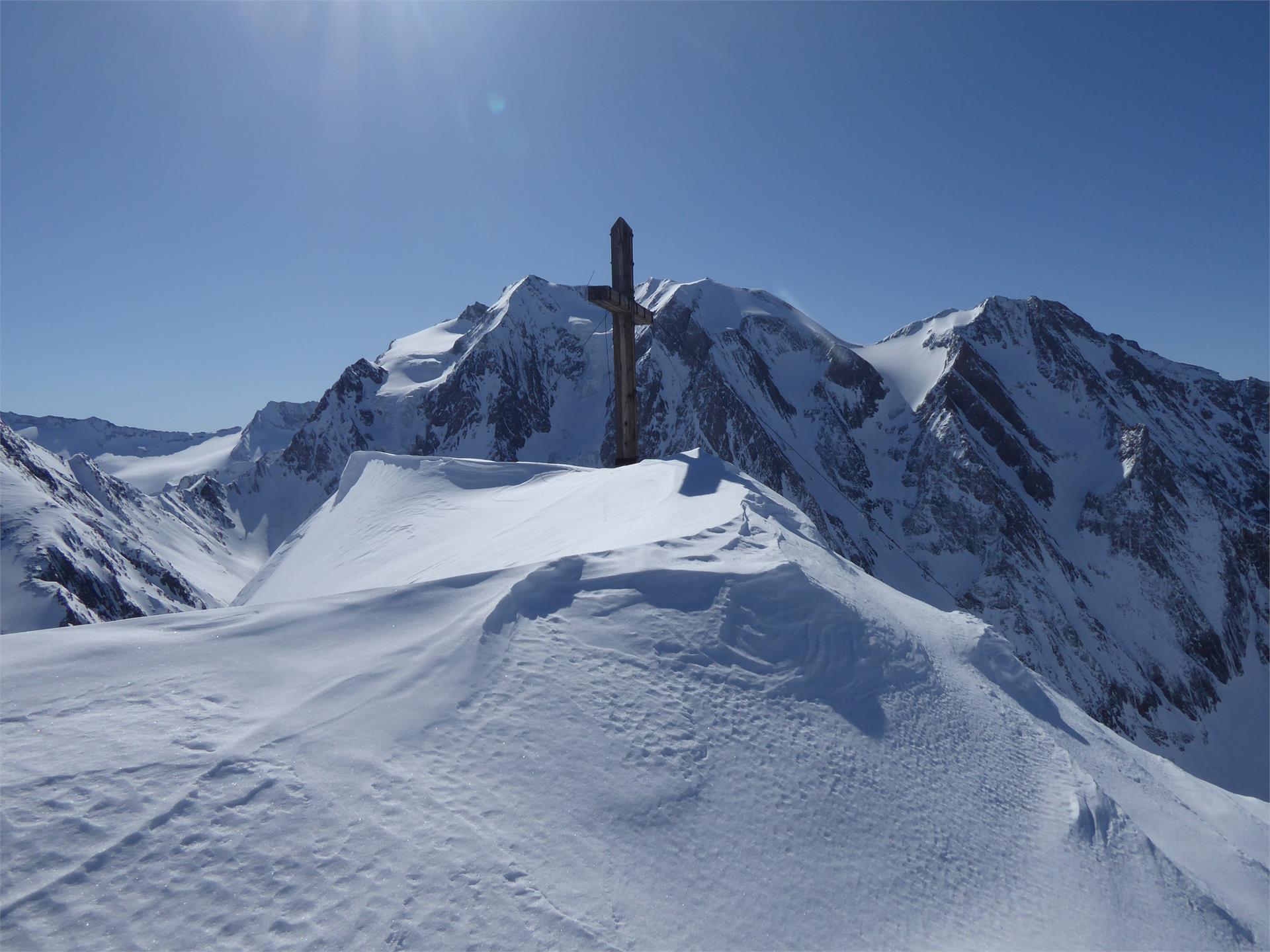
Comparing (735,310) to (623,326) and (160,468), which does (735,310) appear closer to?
(623,326)

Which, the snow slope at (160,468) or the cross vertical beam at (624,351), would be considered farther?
the snow slope at (160,468)

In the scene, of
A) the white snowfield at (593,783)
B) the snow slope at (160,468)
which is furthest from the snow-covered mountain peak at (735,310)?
the snow slope at (160,468)

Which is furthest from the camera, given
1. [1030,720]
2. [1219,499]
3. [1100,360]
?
[1100,360]

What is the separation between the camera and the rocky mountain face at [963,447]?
71875 millimetres

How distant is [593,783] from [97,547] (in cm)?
5894

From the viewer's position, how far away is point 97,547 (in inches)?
1863

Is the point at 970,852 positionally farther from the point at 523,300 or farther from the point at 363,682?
the point at 523,300

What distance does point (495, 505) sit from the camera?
903cm

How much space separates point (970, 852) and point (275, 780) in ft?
10.8

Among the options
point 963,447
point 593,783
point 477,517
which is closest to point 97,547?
point 477,517

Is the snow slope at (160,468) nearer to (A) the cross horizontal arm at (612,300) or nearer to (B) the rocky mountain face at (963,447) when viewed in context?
(B) the rocky mountain face at (963,447)

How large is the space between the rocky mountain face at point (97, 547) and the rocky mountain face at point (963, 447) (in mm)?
10884

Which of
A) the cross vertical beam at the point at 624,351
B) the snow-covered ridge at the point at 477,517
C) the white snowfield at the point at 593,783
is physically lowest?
the white snowfield at the point at 593,783

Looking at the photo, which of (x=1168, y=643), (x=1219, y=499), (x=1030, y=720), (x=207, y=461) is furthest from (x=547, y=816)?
(x=207, y=461)
